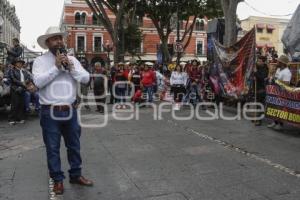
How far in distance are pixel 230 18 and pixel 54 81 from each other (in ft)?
36.4

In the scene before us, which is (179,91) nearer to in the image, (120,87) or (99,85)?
(120,87)

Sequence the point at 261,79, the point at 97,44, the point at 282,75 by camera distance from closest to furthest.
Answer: the point at 282,75 < the point at 261,79 < the point at 97,44

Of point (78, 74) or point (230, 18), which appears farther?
point (230, 18)

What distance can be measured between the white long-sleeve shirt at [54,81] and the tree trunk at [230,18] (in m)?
10.7

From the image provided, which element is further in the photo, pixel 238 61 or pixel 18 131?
pixel 238 61

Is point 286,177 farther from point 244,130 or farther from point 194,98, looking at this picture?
point 194,98

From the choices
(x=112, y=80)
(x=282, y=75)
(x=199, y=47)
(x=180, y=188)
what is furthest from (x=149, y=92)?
(x=199, y=47)

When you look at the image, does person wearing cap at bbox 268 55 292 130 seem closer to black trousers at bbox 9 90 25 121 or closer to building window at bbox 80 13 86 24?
black trousers at bbox 9 90 25 121


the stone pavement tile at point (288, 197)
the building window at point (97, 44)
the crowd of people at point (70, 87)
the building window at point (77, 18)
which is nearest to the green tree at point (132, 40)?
the building window at point (97, 44)

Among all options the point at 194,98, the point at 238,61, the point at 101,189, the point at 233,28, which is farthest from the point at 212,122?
the point at 101,189

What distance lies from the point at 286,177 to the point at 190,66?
34.5ft

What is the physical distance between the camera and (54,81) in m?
5.49

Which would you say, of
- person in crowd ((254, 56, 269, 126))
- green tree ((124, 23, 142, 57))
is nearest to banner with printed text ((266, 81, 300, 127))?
person in crowd ((254, 56, 269, 126))

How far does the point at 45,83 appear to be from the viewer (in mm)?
5375
